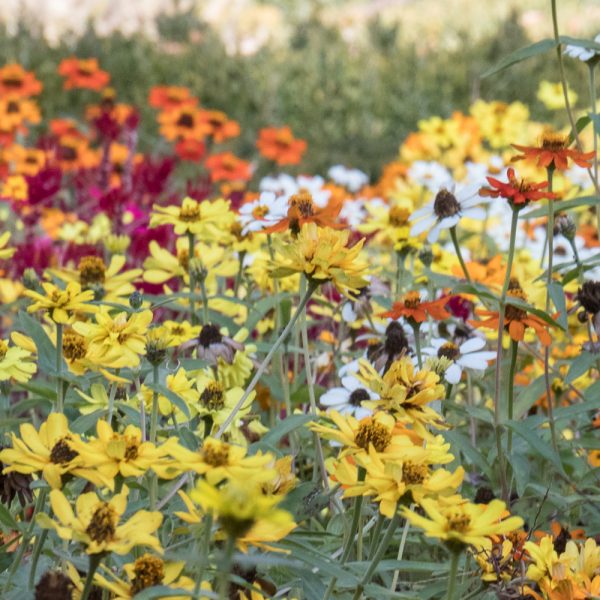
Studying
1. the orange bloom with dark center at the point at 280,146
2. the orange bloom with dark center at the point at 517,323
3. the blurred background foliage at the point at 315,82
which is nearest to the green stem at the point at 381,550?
the orange bloom with dark center at the point at 517,323

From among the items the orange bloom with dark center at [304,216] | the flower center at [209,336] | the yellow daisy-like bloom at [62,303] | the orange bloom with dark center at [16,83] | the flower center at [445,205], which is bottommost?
the flower center at [209,336]

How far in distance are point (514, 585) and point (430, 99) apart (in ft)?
18.1

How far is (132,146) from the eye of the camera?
3.21 m

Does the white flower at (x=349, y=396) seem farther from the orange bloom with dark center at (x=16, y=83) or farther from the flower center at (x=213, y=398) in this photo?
the orange bloom with dark center at (x=16, y=83)

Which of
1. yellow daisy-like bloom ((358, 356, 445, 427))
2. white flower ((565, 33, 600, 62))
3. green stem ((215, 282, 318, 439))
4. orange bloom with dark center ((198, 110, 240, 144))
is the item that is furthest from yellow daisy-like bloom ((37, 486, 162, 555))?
orange bloom with dark center ((198, 110, 240, 144))

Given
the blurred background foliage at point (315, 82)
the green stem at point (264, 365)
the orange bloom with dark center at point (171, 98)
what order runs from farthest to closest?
the blurred background foliage at point (315, 82) → the orange bloom with dark center at point (171, 98) → the green stem at point (264, 365)

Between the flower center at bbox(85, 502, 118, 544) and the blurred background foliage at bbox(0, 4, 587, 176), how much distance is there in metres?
4.72

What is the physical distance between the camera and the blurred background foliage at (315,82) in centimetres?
588

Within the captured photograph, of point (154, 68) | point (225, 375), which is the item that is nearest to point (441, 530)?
point (225, 375)

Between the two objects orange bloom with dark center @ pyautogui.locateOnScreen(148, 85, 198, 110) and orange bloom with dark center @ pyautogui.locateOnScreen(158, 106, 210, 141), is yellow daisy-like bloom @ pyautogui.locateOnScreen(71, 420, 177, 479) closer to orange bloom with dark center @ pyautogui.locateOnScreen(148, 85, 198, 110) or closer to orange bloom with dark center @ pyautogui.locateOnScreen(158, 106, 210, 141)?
orange bloom with dark center @ pyautogui.locateOnScreen(158, 106, 210, 141)

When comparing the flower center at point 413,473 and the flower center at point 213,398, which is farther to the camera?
the flower center at point 213,398

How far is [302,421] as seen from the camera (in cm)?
113

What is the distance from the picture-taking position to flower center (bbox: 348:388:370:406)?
4.59 feet

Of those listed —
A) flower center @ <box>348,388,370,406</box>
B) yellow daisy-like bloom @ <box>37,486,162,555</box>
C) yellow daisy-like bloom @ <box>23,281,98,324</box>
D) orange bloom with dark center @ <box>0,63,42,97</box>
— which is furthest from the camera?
orange bloom with dark center @ <box>0,63,42,97</box>
